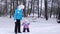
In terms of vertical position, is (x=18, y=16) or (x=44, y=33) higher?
(x=18, y=16)

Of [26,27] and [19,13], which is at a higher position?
[19,13]

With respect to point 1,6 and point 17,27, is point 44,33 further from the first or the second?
point 1,6

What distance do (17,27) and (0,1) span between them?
5058 cm

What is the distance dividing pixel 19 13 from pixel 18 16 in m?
0.17

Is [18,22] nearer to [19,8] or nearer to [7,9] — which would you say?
[19,8]

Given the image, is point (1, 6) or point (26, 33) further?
point (1, 6)

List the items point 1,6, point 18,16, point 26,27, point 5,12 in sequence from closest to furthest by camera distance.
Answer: point 18,16, point 26,27, point 5,12, point 1,6

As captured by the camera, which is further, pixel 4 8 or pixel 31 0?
pixel 31 0

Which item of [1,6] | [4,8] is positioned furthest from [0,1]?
[4,8]

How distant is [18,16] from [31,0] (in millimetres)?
48602

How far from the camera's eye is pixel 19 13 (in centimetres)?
1104

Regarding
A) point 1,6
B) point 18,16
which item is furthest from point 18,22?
point 1,6

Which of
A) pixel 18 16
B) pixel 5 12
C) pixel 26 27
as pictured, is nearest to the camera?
pixel 18 16

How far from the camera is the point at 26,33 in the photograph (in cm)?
1157
